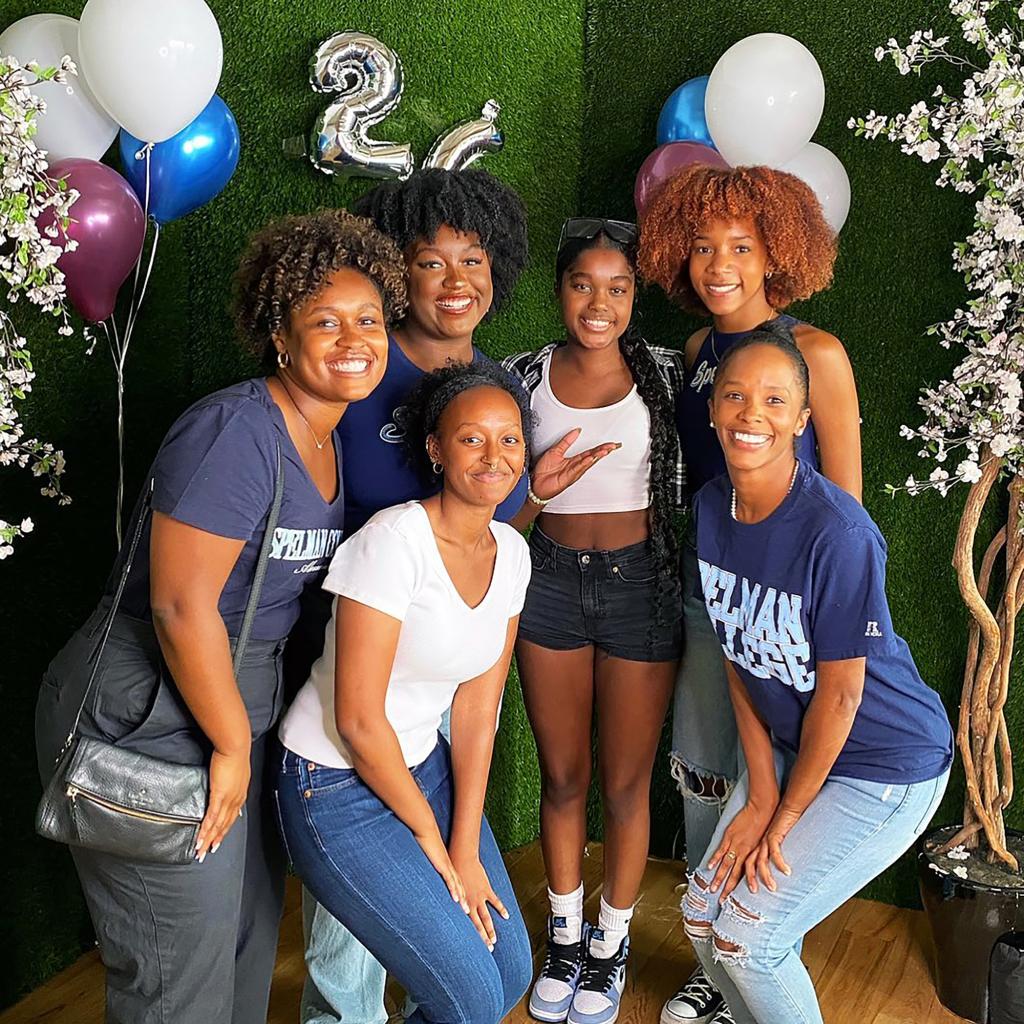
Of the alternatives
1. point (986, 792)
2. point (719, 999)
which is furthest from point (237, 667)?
point (986, 792)

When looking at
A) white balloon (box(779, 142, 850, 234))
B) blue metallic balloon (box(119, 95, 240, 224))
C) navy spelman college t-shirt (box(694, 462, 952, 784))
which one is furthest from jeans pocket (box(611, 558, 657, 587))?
blue metallic balloon (box(119, 95, 240, 224))

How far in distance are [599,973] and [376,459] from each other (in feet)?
4.35

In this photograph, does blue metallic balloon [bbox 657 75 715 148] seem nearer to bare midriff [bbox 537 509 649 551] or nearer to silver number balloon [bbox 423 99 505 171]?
silver number balloon [bbox 423 99 505 171]

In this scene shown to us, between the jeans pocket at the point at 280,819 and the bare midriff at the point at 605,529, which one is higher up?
the bare midriff at the point at 605,529

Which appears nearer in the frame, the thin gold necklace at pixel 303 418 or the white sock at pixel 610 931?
the thin gold necklace at pixel 303 418

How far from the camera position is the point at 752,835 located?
211 centimetres

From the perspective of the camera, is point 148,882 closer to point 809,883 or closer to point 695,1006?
point 809,883

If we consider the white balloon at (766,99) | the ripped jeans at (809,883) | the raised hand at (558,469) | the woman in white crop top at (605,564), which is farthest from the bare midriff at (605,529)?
the white balloon at (766,99)

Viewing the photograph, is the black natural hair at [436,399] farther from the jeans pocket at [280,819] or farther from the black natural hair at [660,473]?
the jeans pocket at [280,819]

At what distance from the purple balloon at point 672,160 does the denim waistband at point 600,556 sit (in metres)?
0.88

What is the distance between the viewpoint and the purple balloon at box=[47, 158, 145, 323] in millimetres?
2016

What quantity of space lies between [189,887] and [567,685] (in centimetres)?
107

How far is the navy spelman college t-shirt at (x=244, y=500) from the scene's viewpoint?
1.65 m

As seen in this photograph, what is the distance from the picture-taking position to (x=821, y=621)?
197 centimetres
